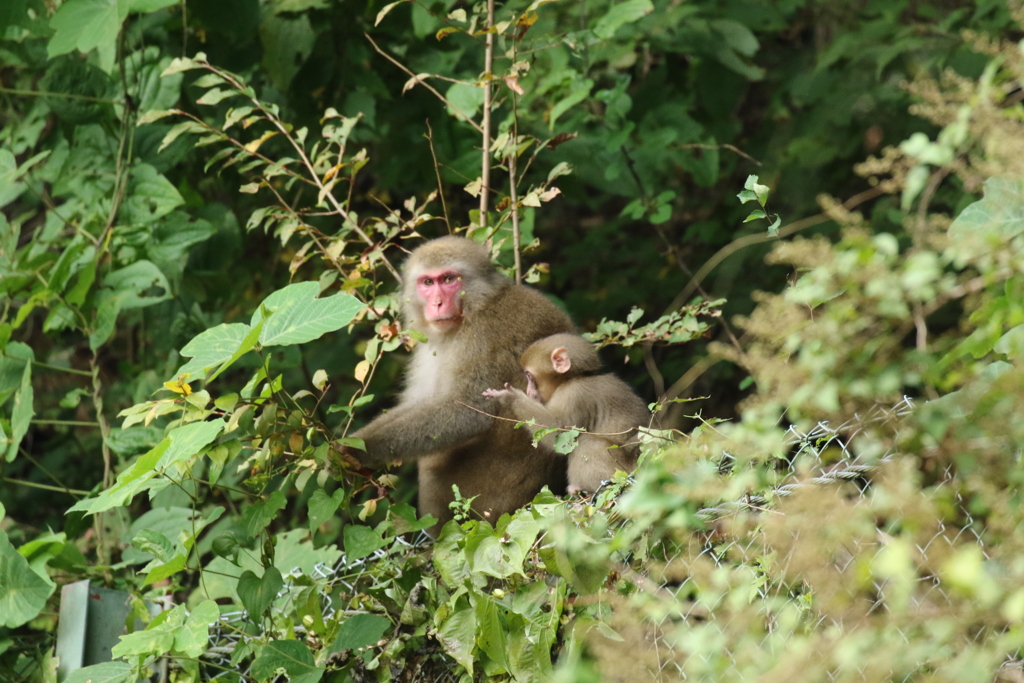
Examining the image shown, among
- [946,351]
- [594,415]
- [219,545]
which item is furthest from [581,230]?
[946,351]

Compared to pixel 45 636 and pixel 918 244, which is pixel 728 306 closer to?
pixel 45 636

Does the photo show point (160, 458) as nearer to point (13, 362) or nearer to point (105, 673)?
point (105, 673)

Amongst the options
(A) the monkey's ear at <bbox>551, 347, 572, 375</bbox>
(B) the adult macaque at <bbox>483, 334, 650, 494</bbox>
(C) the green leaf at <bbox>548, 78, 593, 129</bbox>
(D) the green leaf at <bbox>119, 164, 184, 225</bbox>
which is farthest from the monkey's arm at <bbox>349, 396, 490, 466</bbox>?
(D) the green leaf at <bbox>119, 164, 184, 225</bbox>

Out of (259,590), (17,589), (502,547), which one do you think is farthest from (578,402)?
(17,589)

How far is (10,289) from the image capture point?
4.05m

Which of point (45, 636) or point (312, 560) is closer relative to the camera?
point (45, 636)

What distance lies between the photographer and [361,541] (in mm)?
3109

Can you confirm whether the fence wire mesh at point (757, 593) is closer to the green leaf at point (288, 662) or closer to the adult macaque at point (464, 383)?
the green leaf at point (288, 662)

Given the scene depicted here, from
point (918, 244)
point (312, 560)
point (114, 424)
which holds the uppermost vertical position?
point (918, 244)

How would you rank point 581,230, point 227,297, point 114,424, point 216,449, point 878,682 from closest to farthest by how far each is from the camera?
point 878,682 → point 216,449 → point 227,297 → point 114,424 → point 581,230

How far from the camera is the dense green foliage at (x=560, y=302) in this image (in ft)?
4.97

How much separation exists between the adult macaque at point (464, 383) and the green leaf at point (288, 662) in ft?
2.55

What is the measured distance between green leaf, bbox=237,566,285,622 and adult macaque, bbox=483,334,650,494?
986mm

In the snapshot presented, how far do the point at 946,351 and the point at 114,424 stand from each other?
548cm
